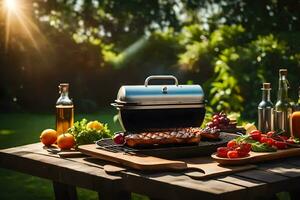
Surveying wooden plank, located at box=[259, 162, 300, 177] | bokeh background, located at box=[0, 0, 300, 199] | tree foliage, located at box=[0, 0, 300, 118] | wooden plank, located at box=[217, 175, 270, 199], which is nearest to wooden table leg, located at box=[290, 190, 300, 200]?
wooden plank, located at box=[259, 162, 300, 177]

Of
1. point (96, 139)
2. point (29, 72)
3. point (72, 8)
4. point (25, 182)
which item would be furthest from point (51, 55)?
point (96, 139)

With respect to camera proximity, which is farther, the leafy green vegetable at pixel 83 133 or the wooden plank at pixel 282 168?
the leafy green vegetable at pixel 83 133

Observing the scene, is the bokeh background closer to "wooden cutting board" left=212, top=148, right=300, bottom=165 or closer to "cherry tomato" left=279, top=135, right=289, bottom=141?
"cherry tomato" left=279, top=135, right=289, bottom=141

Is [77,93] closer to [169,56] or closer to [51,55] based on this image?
[51,55]

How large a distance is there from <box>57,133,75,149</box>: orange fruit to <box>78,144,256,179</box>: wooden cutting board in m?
0.44

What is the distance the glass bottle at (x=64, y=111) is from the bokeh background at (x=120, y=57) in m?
5.16

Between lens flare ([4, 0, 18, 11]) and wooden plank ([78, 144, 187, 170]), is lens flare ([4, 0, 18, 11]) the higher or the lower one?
the higher one

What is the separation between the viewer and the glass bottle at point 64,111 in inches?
153

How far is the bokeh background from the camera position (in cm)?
945

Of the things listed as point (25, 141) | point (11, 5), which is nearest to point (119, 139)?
point (25, 141)

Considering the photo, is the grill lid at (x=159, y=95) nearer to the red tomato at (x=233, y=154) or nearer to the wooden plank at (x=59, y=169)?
the wooden plank at (x=59, y=169)

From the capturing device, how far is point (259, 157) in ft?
10.2

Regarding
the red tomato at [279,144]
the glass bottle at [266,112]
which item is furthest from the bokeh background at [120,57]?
the red tomato at [279,144]

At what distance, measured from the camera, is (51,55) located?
50.4ft
